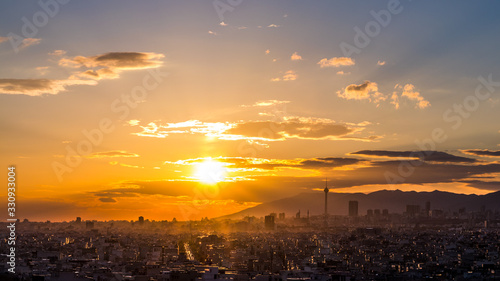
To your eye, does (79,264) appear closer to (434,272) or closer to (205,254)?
(205,254)

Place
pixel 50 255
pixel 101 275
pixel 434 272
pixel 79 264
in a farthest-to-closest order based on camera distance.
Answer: pixel 50 255 → pixel 79 264 → pixel 434 272 → pixel 101 275

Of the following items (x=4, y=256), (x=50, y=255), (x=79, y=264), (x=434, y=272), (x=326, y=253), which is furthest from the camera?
(x=326, y=253)

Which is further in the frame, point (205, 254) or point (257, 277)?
point (205, 254)

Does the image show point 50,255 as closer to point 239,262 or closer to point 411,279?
point 239,262

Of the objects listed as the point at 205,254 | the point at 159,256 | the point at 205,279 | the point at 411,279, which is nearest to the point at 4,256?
the point at 159,256

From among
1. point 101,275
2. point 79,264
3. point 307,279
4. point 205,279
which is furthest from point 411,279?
point 79,264

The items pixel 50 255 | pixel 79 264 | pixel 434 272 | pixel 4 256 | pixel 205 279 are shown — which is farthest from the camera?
pixel 50 255

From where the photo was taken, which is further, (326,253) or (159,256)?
(326,253)

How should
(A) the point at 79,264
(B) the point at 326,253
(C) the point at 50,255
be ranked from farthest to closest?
(B) the point at 326,253, (C) the point at 50,255, (A) the point at 79,264
